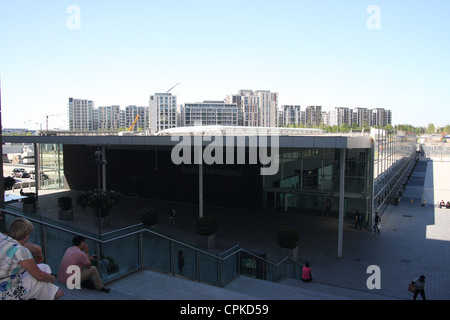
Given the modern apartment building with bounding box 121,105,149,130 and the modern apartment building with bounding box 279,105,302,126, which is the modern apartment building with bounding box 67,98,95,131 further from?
the modern apartment building with bounding box 279,105,302,126

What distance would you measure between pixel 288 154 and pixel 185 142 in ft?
23.5

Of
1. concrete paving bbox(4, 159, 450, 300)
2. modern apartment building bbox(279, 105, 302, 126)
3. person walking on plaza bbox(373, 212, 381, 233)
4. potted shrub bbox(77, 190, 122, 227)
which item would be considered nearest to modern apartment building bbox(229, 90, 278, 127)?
modern apartment building bbox(279, 105, 302, 126)

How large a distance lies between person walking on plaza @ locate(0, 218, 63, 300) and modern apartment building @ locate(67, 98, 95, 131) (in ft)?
508

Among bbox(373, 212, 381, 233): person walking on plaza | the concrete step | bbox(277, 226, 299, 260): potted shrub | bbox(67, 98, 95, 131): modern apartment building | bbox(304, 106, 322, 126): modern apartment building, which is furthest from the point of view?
bbox(304, 106, 322, 126): modern apartment building

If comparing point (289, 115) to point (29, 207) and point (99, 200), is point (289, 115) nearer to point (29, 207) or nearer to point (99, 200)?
point (29, 207)

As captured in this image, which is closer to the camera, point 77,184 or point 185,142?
point 185,142

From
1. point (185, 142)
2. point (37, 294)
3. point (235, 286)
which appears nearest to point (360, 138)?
point (185, 142)

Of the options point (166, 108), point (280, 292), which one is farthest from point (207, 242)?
point (166, 108)

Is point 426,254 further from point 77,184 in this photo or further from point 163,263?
point 77,184

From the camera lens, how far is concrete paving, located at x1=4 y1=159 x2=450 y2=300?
6579 millimetres

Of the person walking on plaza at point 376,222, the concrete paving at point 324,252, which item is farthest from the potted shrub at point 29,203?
the person walking on plaza at point 376,222

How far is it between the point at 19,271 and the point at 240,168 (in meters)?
20.6

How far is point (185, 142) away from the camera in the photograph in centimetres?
1667

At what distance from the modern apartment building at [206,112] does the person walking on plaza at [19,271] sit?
479 ft
